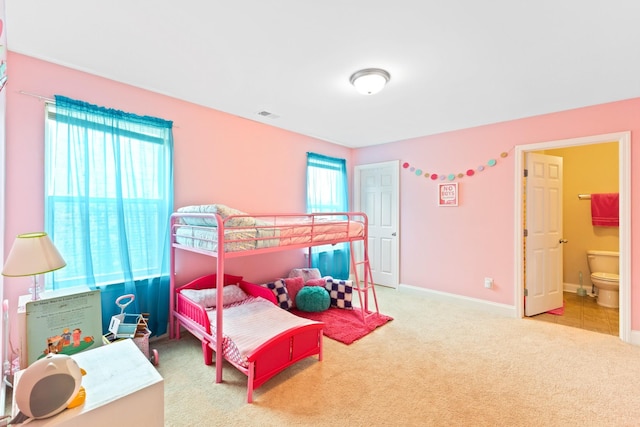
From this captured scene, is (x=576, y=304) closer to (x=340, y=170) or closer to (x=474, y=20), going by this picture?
(x=340, y=170)

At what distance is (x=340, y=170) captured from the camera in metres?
4.72

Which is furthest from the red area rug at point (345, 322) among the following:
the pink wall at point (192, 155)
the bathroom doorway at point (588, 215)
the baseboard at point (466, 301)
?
the bathroom doorway at point (588, 215)

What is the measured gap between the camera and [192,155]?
2.92 m

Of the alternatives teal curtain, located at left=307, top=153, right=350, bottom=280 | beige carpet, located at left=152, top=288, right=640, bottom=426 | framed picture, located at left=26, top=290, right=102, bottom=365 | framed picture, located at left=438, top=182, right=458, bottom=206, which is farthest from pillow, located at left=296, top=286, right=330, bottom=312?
framed picture, located at left=438, top=182, right=458, bottom=206

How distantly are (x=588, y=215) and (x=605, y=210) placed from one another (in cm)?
23

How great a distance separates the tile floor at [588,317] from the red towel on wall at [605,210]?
110 centimetres

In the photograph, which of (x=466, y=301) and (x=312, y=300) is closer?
(x=312, y=300)

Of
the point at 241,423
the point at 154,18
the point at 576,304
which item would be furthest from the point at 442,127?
the point at 241,423

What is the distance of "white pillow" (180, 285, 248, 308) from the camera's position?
2.55 metres

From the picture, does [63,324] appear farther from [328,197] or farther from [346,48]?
[328,197]

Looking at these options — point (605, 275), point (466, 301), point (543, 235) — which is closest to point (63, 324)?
point (466, 301)

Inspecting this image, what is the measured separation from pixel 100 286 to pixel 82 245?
368mm

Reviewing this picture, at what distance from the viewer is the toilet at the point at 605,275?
362 cm

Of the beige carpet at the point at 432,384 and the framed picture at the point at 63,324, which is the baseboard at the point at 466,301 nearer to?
the beige carpet at the point at 432,384
